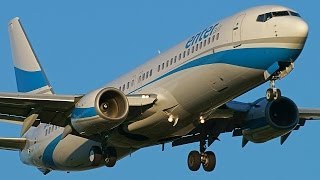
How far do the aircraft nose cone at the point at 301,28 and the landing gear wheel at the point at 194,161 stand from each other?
1049 centimetres

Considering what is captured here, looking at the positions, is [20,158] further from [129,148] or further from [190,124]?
[190,124]

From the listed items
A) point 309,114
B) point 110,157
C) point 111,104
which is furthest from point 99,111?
point 309,114

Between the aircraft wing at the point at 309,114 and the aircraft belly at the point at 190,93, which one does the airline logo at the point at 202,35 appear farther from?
the aircraft wing at the point at 309,114

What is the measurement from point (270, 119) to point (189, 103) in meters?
6.33

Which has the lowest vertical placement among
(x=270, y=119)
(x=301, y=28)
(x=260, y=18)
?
(x=270, y=119)

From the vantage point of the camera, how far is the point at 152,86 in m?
43.5

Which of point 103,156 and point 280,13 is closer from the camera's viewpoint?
point 280,13

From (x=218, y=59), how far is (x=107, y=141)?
7.56 metres

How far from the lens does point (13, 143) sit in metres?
51.8

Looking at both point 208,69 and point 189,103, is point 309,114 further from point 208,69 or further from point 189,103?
point 208,69

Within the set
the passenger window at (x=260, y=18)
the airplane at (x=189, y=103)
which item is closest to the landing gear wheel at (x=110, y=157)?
the airplane at (x=189, y=103)

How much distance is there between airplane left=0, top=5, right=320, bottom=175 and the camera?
40031mm

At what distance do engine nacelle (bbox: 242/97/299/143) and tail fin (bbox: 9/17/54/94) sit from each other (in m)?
12.0

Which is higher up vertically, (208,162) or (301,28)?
(301,28)
